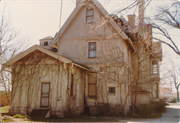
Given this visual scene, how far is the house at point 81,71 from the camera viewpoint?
14.2 m

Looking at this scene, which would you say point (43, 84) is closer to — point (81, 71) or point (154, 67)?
point (81, 71)

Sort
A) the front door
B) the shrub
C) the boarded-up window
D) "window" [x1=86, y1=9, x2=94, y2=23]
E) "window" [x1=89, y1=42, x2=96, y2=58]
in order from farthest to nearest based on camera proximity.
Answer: "window" [x1=86, y1=9, x2=94, y2=23], "window" [x1=89, y1=42, x2=96, y2=58], the boarded-up window, the shrub, the front door

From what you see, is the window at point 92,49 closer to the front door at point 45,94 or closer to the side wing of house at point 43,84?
the side wing of house at point 43,84

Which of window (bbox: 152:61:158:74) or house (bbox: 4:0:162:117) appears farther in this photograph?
window (bbox: 152:61:158:74)

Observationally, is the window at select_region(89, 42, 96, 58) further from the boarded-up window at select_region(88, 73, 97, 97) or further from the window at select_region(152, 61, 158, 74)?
the window at select_region(152, 61, 158, 74)

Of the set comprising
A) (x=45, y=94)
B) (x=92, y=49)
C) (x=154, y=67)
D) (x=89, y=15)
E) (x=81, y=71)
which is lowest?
(x=45, y=94)

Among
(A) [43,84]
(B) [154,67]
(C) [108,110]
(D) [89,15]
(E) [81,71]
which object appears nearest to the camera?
(A) [43,84]

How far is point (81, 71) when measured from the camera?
16609 mm

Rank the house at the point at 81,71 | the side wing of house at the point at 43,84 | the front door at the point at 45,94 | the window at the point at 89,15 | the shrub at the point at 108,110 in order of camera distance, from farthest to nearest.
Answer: the window at the point at 89,15 < the shrub at the point at 108,110 < the front door at the point at 45,94 < the house at the point at 81,71 < the side wing of house at the point at 43,84

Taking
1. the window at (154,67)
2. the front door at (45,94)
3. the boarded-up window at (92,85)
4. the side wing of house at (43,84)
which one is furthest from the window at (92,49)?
the window at (154,67)

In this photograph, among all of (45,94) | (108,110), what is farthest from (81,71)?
(108,110)

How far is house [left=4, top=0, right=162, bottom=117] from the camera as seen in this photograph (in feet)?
46.5

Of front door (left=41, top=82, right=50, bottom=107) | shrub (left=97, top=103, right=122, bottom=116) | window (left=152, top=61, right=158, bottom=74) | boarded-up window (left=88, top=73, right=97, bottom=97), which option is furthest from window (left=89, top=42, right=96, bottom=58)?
window (left=152, top=61, right=158, bottom=74)

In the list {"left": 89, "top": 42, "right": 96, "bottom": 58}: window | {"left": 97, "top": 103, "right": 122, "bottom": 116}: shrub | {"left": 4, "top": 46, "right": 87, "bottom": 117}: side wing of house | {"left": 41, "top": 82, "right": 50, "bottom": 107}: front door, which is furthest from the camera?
{"left": 89, "top": 42, "right": 96, "bottom": 58}: window
